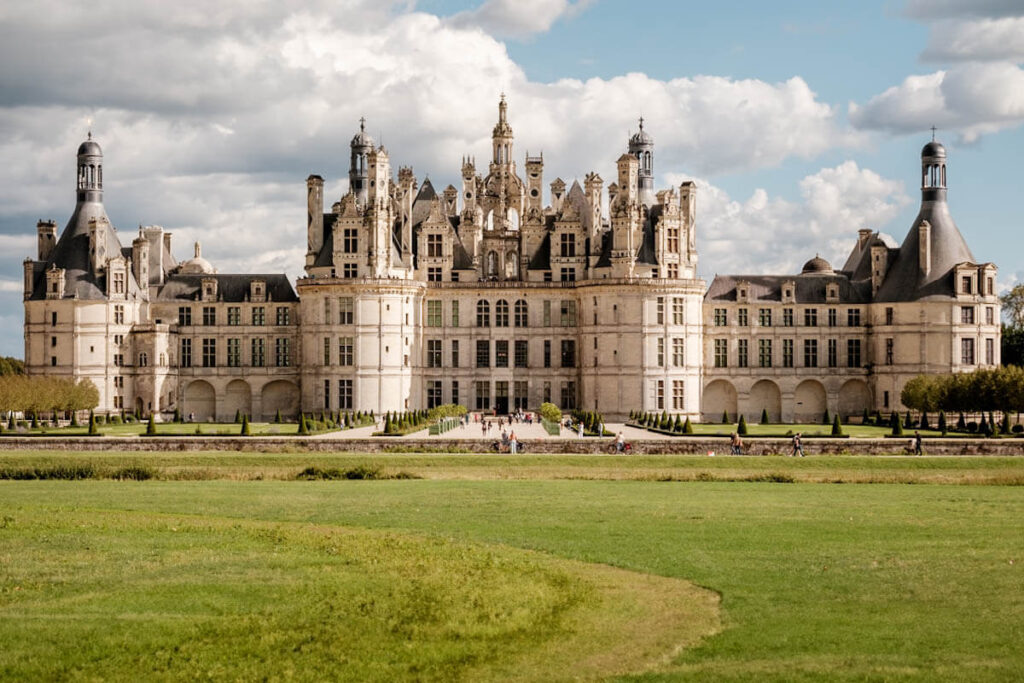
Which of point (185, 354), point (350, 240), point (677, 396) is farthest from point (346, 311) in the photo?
point (677, 396)

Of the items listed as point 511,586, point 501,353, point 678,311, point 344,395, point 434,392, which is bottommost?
point 511,586

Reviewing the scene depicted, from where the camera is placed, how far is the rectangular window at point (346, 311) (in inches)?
3024

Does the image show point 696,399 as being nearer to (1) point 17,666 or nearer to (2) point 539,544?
(2) point 539,544

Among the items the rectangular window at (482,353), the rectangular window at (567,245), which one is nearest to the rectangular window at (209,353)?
the rectangular window at (482,353)

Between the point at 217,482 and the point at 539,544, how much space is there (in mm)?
16885

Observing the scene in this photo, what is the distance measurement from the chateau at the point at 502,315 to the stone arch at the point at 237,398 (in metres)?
0.17

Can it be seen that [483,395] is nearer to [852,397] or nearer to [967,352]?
[852,397]

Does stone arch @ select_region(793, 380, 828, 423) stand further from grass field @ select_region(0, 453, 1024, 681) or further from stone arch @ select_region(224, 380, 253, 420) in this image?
grass field @ select_region(0, 453, 1024, 681)

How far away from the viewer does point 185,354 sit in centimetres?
8169

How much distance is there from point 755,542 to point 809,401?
5775 cm

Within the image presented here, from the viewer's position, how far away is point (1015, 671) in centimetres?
1623

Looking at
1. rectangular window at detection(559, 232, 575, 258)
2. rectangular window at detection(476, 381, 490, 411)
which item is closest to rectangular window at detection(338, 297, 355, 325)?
rectangular window at detection(476, 381, 490, 411)

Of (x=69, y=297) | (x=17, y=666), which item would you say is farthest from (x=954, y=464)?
(x=69, y=297)

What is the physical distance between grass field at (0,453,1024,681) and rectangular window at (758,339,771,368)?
1836 inches
